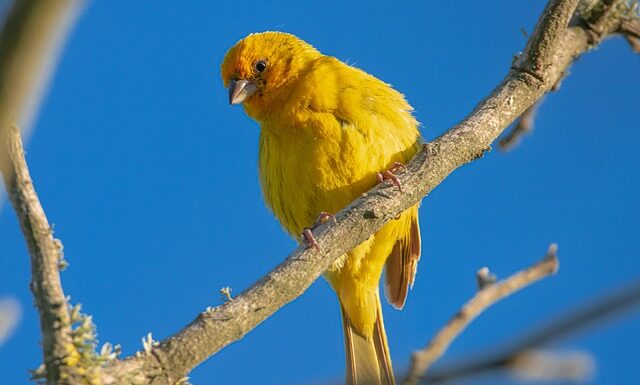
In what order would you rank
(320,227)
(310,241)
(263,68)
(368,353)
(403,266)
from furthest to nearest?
(263,68), (403,266), (368,353), (320,227), (310,241)

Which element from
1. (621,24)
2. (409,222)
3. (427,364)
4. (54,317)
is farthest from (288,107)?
(427,364)

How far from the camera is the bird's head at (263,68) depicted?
4891 millimetres

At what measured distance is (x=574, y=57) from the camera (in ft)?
13.0

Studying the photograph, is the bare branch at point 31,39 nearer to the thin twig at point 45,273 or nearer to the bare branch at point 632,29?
the thin twig at point 45,273

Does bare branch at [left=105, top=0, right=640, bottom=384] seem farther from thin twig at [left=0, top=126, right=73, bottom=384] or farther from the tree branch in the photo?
thin twig at [left=0, top=126, right=73, bottom=384]

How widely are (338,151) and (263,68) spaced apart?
1134mm

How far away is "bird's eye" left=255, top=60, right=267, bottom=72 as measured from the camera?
510 centimetres

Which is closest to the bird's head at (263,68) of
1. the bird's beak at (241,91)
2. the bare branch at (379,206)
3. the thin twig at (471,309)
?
the bird's beak at (241,91)

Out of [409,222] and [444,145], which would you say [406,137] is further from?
[444,145]

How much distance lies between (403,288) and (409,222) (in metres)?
0.46

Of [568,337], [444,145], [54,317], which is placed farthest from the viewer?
[444,145]

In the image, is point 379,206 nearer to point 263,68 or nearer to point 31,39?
point 263,68

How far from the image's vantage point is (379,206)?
125 inches

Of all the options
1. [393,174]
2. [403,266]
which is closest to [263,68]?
[403,266]
